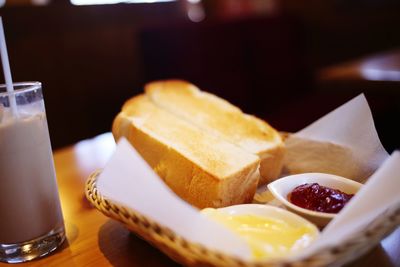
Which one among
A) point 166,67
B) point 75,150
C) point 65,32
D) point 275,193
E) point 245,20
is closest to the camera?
point 275,193

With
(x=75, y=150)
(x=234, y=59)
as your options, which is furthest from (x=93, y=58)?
(x=75, y=150)

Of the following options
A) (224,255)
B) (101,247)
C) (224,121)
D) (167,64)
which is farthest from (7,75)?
(167,64)

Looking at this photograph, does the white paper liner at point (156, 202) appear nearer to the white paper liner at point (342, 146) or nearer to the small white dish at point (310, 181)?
the small white dish at point (310, 181)

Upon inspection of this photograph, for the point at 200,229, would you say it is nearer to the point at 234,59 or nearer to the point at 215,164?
the point at 215,164

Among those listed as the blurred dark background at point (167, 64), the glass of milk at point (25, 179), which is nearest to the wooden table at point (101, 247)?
the glass of milk at point (25, 179)

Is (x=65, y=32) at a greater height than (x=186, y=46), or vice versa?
(x=65, y=32)
